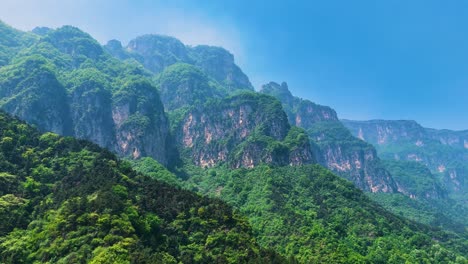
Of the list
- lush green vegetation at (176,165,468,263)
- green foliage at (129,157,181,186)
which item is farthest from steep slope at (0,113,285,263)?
green foliage at (129,157,181,186)

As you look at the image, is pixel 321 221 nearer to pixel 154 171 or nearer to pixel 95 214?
pixel 154 171

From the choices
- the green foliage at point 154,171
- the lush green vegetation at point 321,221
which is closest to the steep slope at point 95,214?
the lush green vegetation at point 321,221

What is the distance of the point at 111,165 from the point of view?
10038cm

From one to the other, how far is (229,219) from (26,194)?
39.3 metres

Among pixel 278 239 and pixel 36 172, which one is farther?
pixel 278 239

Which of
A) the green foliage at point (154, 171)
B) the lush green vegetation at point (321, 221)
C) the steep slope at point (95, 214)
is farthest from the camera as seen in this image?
the green foliage at point (154, 171)

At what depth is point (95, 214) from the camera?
74.2 m

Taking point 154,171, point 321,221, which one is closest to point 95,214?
point 321,221

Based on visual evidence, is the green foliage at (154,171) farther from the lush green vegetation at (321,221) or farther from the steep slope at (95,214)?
the steep slope at (95,214)

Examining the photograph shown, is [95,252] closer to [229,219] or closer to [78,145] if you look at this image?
[229,219]

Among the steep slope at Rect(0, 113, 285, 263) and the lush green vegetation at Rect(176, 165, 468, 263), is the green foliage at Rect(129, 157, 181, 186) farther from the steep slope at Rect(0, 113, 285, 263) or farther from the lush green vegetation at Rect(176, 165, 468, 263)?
the steep slope at Rect(0, 113, 285, 263)

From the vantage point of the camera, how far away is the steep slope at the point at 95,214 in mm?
70062

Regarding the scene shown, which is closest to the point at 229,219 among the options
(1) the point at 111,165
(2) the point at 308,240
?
(1) the point at 111,165

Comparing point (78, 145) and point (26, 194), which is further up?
point (78, 145)
